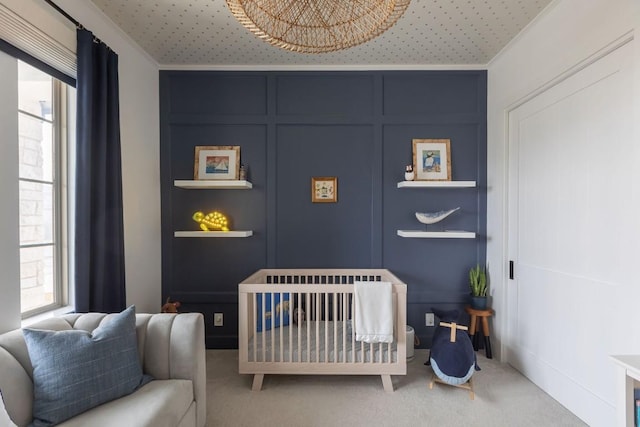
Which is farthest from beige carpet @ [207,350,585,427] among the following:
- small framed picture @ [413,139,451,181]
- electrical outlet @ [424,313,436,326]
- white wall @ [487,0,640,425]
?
small framed picture @ [413,139,451,181]

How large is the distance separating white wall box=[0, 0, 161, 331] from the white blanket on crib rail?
5.77ft

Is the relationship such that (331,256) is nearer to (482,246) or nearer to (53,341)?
(482,246)

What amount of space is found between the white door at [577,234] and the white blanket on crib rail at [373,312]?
3.65ft

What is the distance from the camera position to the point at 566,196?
2.04 meters

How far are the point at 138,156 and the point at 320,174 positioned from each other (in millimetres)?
1518

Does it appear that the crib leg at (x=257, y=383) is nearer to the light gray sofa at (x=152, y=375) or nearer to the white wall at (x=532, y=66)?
the light gray sofa at (x=152, y=375)

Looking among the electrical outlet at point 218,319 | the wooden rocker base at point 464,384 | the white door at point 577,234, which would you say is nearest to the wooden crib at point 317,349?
the wooden rocker base at point 464,384

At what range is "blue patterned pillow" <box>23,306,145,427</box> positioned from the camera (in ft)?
4.23

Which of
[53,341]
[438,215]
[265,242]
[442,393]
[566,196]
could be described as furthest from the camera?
[265,242]

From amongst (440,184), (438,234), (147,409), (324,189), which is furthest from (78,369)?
(440,184)

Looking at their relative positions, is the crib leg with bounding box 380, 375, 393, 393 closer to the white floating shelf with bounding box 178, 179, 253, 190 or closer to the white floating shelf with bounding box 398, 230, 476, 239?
the white floating shelf with bounding box 398, 230, 476, 239

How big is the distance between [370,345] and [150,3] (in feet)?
8.86

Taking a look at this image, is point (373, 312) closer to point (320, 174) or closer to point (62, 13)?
point (320, 174)

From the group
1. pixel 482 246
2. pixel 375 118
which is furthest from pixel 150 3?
pixel 482 246
